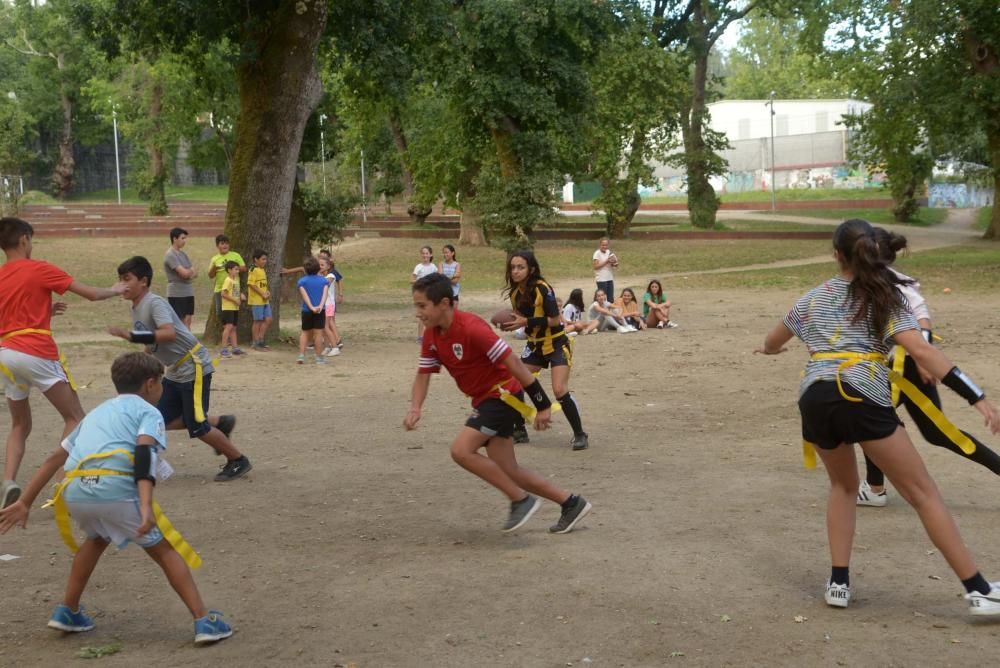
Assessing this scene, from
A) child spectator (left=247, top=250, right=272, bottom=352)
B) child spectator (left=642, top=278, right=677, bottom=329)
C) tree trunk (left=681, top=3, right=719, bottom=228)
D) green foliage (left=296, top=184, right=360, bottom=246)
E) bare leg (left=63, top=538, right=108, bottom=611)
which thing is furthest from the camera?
tree trunk (left=681, top=3, right=719, bottom=228)

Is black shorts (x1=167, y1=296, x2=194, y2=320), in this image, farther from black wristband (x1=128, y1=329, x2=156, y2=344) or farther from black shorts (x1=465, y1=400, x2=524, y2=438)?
black shorts (x1=465, y1=400, x2=524, y2=438)

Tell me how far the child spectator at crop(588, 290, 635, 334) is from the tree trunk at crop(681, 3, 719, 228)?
24.9 m

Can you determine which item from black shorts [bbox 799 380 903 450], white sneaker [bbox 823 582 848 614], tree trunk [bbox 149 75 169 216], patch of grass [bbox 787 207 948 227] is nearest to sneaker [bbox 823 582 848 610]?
white sneaker [bbox 823 582 848 614]

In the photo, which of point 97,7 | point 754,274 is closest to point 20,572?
point 97,7

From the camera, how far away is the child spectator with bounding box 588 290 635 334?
1981cm

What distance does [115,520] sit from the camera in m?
5.25

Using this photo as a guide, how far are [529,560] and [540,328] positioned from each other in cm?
349

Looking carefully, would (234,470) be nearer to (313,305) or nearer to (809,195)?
(313,305)

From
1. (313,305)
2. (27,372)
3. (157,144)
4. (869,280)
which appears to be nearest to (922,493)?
(869,280)

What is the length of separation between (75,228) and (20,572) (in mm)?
37400

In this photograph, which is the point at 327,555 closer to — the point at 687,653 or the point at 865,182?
the point at 687,653

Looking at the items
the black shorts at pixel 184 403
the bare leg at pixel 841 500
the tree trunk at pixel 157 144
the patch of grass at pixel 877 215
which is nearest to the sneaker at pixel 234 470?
the black shorts at pixel 184 403

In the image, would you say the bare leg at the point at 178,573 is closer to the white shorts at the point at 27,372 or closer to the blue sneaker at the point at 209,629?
the blue sneaker at the point at 209,629

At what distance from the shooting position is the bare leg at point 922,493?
209 inches
